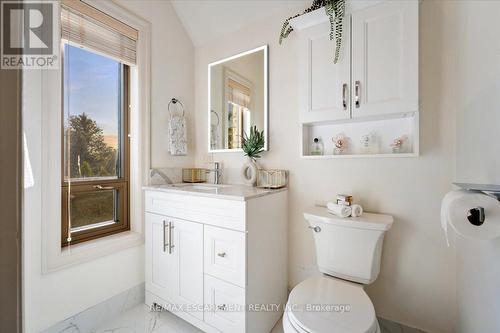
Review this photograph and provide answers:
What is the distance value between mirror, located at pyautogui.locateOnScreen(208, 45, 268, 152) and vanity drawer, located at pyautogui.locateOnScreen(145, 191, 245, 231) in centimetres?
63

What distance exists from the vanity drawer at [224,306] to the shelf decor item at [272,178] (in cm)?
73

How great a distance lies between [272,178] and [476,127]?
1.14m

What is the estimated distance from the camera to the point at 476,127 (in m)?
0.95

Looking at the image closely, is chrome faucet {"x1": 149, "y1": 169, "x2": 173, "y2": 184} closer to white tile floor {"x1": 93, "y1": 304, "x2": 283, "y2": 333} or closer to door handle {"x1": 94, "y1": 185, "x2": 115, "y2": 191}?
door handle {"x1": 94, "y1": 185, "x2": 115, "y2": 191}

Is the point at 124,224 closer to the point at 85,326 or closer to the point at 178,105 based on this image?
the point at 85,326

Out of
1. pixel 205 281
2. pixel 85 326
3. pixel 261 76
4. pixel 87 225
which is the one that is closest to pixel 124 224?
pixel 87 225

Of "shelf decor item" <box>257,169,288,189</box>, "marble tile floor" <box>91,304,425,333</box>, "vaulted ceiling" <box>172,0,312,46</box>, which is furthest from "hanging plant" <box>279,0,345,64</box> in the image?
"marble tile floor" <box>91,304,425,333</box>

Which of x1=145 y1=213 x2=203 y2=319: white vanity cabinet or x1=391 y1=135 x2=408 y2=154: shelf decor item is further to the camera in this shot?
x1=145 y1=213 x2=203 y2=319: white vanity cabinet

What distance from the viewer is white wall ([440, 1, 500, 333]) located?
0.79 meters

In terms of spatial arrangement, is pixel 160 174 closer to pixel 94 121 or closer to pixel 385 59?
pixel 94 121

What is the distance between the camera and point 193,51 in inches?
87.4

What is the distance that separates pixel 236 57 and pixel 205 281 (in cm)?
176

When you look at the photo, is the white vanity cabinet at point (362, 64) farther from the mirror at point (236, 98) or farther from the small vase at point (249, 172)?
the small vase at point (249, 172)

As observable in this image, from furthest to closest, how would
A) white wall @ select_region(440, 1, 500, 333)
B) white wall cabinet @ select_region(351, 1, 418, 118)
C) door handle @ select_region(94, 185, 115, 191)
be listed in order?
1. door handle @ select_region(94, 185, 115, 191)
2. white wall cabinet @ select_region(351, 1, 418, 118)
3. white wall @ select_region(440, 1, 500, 333)
